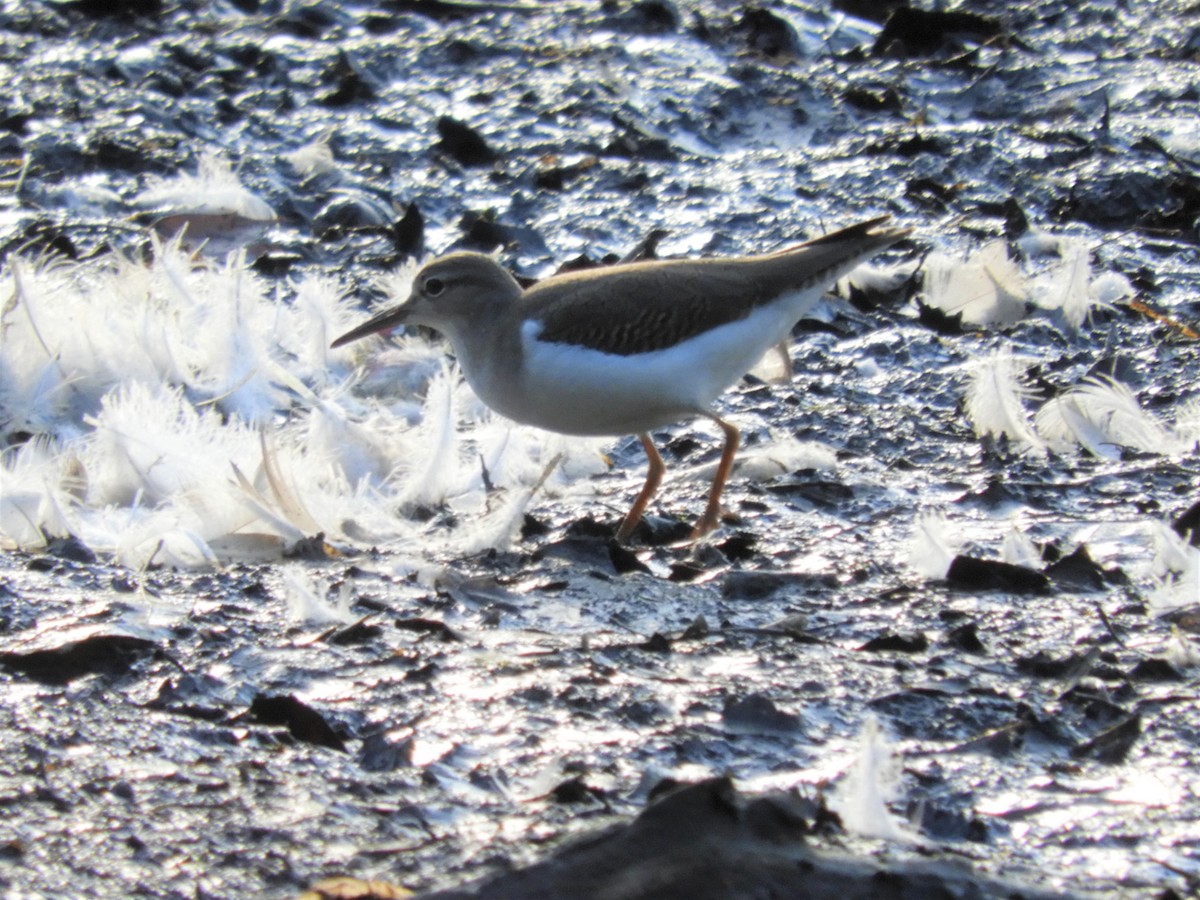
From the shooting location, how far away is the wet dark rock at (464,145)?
9016mm

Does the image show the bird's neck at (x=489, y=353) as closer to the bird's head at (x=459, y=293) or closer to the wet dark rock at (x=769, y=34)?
the bird's head at (x=459, y=293)

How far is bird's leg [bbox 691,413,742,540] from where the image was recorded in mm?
5441

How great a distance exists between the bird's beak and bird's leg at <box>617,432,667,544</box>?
1.16 m

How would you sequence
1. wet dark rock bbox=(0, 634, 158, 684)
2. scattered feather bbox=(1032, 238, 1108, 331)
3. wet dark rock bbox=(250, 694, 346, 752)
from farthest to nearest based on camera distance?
scattered feather bbox=(1032, 238, 1108, 331), wet dark rock bbox=(0, 634, 158, 684), wet dark rock bbox=(250, 694, 346, 752)

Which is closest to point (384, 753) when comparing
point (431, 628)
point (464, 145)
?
point (431, 628)

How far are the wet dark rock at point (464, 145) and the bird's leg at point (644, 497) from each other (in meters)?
3.75

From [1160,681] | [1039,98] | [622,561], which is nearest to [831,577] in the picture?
[622,561]

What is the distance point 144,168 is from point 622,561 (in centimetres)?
475

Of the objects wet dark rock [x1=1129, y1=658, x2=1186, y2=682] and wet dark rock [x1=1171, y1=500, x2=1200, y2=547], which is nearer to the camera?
wet dark rock [x1=1129, y1=658, x2=1186, y2=682]

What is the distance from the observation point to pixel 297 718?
3787 mm

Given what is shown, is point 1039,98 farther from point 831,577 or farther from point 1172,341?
point 831,577

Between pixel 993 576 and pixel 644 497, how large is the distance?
130 centimetres


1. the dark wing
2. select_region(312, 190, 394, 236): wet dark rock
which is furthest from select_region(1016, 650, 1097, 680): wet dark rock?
select_region(312, 190, 394, 236): wet dark rock

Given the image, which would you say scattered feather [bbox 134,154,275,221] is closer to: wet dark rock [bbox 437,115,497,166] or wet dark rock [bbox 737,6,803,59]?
wet dark rock [bbox 437,115,497,166]
